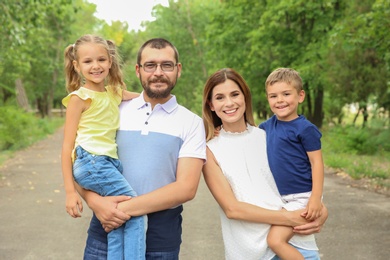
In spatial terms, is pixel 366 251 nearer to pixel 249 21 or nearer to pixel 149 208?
pixel 149 208

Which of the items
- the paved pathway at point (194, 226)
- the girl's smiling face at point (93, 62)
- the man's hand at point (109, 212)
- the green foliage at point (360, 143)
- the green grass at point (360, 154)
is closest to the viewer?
the man's hand at point (109, 212)

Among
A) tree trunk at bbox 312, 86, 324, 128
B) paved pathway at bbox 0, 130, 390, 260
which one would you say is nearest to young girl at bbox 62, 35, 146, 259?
paved pathway at bbox 0, 130, 390, 260

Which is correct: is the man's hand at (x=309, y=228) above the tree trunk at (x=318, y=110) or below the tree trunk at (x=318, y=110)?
above

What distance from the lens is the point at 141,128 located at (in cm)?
300

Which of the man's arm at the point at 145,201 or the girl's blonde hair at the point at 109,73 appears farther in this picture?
the girl's blonde hair at the point at 109,73

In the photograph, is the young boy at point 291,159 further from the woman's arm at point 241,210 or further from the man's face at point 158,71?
the man's face at point 158,71

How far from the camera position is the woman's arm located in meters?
2.92

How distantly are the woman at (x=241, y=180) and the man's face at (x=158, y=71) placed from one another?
0.27m

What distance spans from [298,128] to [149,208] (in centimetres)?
98

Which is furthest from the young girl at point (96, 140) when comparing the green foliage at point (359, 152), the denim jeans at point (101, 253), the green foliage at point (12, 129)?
the green foliage at point (12, 129)

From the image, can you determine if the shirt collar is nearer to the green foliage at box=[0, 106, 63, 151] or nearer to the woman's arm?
the woman's arm

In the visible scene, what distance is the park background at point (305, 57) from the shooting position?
12758mm

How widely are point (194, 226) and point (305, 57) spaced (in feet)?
58.3

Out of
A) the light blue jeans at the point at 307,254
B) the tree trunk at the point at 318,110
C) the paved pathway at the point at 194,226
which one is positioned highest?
the light blue jeans at the point at 307,254
